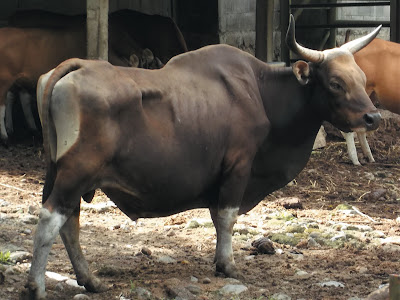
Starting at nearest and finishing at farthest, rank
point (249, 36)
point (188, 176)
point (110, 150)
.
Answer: point (110, 150), point (188, 176), point (249, 36)

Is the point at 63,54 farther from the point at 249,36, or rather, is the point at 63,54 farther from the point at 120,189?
the point at 120,189

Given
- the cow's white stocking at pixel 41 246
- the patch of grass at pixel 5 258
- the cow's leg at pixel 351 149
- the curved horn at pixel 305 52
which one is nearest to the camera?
the cow's white stocking at pixel 41 246

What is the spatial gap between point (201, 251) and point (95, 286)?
4.91ft

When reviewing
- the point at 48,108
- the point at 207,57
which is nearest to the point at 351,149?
the point at 207,57

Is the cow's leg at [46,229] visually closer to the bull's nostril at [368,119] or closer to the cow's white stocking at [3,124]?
the bull's nostril at [368,119]

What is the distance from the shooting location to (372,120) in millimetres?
5844

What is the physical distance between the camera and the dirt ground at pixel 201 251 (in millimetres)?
5555

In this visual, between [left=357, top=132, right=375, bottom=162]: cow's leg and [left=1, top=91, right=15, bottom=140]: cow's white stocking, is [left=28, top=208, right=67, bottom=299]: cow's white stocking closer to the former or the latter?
[left=1, top=91, right=15, bottom=140]: cow's white stocking

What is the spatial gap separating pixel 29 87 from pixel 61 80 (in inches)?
246

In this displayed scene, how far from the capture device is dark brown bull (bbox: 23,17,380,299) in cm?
494

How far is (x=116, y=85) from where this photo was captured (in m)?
5.14

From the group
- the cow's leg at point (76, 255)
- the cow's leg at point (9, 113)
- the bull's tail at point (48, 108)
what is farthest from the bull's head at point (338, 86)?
the cow's leg at point (9, 113)

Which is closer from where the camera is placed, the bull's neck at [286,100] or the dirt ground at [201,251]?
the dirt ground at [201,251]

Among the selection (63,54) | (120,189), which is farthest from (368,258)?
(63,54)
